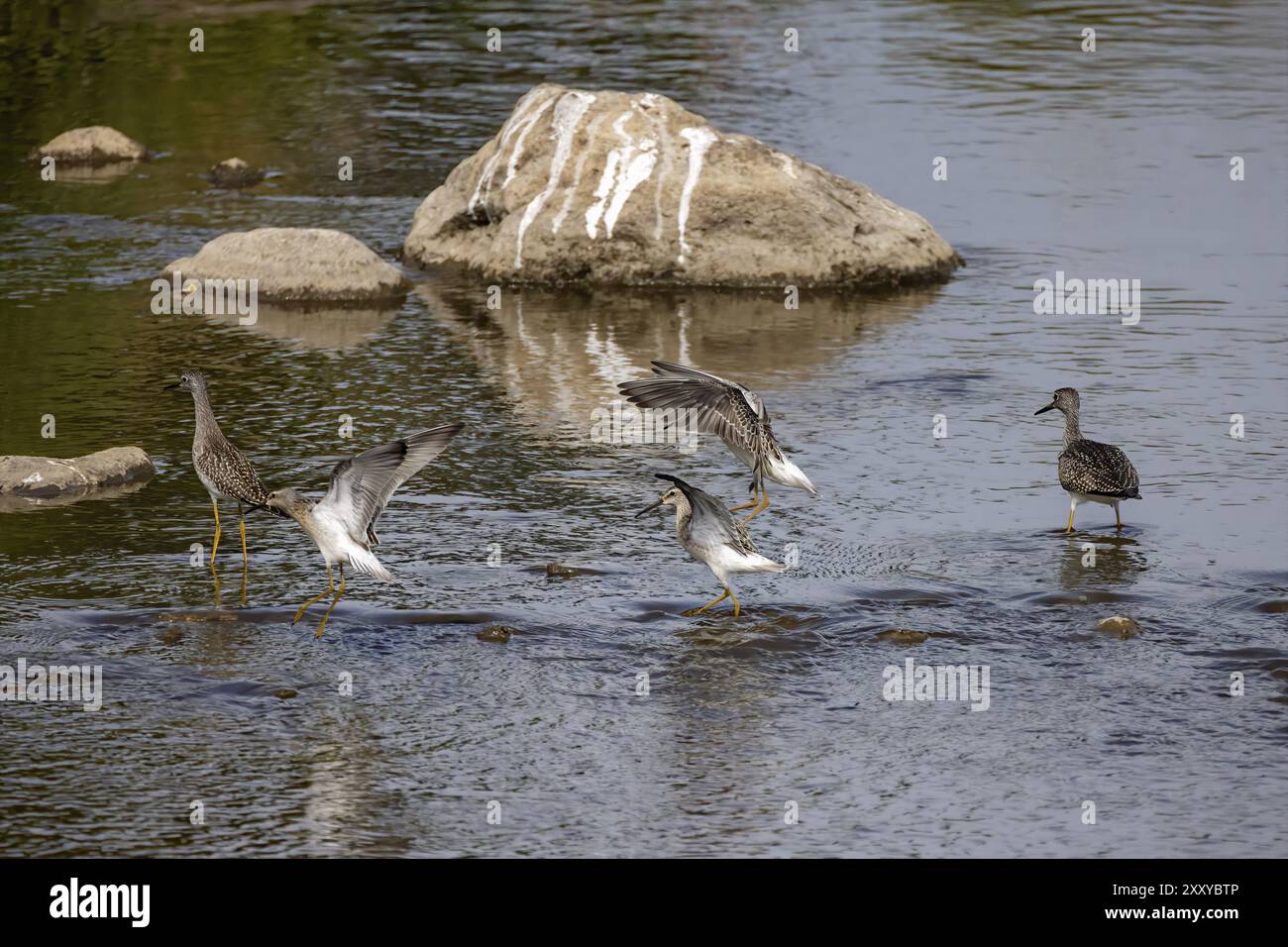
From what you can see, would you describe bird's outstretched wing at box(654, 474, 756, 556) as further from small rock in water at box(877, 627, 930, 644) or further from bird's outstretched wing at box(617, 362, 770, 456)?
bird's outstretched wing at box(617, 362, 770, 456)

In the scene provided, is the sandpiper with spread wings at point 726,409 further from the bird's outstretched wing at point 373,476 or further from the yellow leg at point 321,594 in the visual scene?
the yellow leg at point 321,594

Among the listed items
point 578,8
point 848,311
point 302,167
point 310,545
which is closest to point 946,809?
point 310,545

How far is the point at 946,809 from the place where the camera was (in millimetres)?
8484

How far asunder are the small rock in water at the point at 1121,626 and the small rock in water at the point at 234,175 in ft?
49.8

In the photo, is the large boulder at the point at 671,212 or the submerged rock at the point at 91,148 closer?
the large boulder at the point at 671,212

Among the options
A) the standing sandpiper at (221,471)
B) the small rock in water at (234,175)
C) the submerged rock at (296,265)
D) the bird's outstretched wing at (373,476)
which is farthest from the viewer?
the small rock in water at (234,175)

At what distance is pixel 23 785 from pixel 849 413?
26.3 ft

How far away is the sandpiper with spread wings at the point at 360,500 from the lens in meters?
10.2

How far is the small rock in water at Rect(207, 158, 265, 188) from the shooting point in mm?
23328

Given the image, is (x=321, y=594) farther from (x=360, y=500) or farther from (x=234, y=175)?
(x=234, y=175)

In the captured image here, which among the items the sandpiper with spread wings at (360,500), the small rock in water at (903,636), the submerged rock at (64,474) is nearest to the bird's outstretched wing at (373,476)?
the sandpiper with spread wings at (360,500)

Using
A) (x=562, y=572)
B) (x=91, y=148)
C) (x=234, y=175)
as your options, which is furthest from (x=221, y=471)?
(x=91, y=148)

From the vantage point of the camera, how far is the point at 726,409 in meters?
12.1
